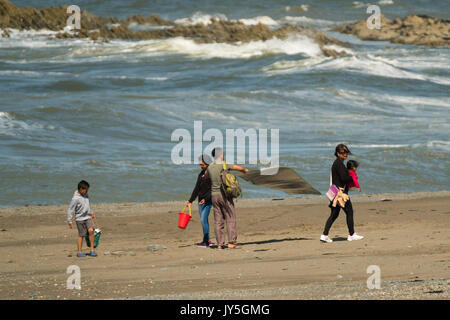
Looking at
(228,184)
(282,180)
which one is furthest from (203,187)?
(282,180)

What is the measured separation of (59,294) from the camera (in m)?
6.85

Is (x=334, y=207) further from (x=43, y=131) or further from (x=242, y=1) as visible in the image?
(x=242, y=1)

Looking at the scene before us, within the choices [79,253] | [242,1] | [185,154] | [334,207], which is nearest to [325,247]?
[334,207]

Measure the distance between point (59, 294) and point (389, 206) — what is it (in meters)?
7.18

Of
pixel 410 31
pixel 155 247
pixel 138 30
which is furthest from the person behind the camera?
pixel 410 31

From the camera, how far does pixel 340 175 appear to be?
9.34 metres

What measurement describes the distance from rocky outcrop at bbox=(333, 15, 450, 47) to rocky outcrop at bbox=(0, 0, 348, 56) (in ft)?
20.9

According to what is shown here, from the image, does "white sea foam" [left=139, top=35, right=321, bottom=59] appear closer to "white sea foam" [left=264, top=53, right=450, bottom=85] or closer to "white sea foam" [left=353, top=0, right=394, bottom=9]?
"white sea foam" [left=264, top=53, right=450, bottom=85]

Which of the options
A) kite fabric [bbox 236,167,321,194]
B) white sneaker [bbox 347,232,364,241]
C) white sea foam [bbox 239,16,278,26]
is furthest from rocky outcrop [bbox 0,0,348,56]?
white sneaker [bbox 347,232,364,241]

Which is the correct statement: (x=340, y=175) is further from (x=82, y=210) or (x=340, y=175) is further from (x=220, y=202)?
(x=82, y=210)

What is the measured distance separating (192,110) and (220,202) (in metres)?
15.6

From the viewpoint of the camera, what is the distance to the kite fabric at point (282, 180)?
14828 millimetres

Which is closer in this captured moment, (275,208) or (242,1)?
(275,208)

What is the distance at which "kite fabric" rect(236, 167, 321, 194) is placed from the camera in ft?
48.6
